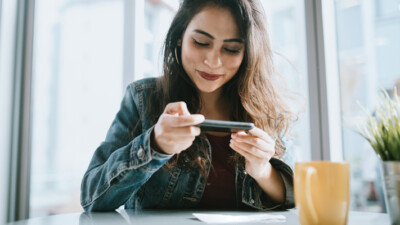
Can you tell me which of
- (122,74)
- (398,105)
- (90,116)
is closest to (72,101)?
(90,116)

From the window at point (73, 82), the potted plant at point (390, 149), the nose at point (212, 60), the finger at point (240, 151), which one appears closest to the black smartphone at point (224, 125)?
the finger at point (240, 151)

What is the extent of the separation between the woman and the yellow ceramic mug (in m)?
0.27

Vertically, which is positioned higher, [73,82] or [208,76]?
[73,82]

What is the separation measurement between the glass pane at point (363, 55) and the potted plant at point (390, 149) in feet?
1.92

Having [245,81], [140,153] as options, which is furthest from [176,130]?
[245,81]

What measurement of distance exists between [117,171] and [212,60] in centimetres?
45

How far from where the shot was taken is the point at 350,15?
1.48 meters

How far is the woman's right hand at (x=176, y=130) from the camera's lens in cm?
68

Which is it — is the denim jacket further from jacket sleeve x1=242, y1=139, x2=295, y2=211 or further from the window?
the window

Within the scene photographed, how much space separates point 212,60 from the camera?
999 mm

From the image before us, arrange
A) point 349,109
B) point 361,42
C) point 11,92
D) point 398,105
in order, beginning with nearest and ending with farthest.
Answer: point 398,105
point 349,109
point 361,42
point 11,92

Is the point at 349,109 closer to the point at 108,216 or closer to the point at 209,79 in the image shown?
the point at 209,79

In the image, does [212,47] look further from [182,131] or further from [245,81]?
[182,131]

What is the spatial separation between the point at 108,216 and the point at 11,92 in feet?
4.40
